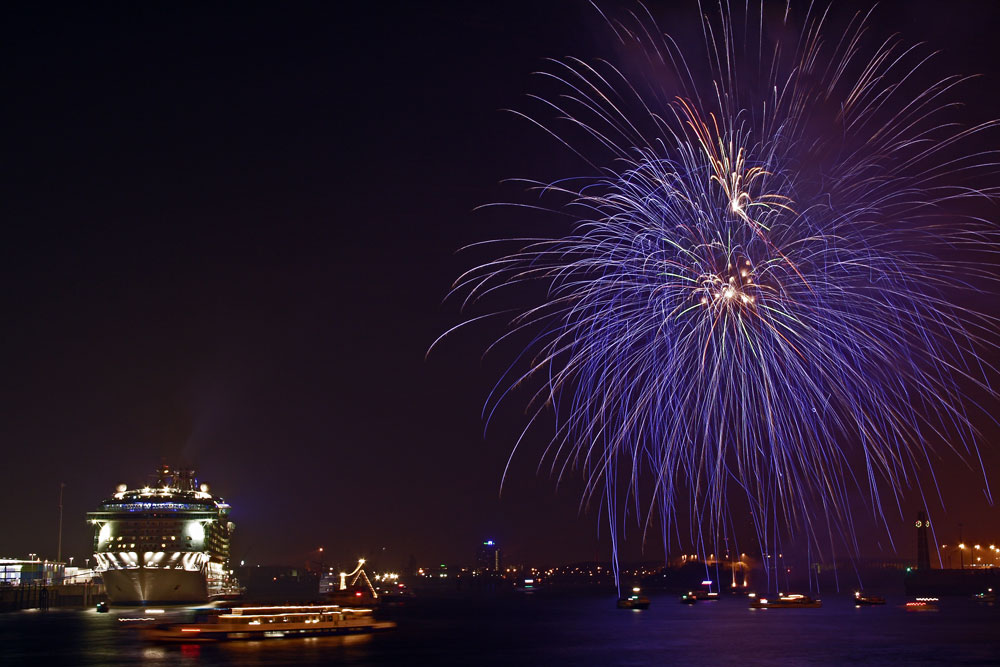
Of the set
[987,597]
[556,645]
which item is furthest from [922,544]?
[556,645]

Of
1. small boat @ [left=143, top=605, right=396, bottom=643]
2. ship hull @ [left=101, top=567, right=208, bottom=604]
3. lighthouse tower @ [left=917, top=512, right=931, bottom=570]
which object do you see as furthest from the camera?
lighthouse tower @ [left=917, top=512, right=931, bottom=570]

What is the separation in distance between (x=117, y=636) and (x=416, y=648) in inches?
718

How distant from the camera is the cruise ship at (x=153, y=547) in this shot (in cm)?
10406

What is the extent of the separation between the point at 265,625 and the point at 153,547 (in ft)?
181

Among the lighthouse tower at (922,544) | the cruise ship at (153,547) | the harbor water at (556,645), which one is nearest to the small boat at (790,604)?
the harbor water at (556,645)

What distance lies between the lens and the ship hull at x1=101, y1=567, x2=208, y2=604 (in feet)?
340

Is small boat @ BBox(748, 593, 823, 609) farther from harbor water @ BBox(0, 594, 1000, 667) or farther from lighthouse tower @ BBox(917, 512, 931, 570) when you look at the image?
lighthouse tower @ BBox(917, 512, 931, 570)

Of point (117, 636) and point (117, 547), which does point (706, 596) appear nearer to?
point (117, 547)

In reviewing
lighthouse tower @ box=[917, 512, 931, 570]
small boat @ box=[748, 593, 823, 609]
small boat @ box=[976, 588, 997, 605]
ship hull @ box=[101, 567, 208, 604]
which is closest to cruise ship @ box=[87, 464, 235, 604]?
ship hull @ box=[101, 567, 208, 604]

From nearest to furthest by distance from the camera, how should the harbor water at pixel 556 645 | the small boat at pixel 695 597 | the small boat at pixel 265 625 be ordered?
the harbor water at pixel 556 645
the small boat at pixel 265 625
the small boat at pixel 695 597

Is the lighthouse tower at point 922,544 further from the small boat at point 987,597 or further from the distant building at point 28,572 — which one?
the distant building at point 28,572

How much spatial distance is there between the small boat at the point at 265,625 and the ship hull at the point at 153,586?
153 feet

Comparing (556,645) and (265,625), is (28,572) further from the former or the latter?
(556,645)

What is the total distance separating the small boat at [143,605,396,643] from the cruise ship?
156 feet
